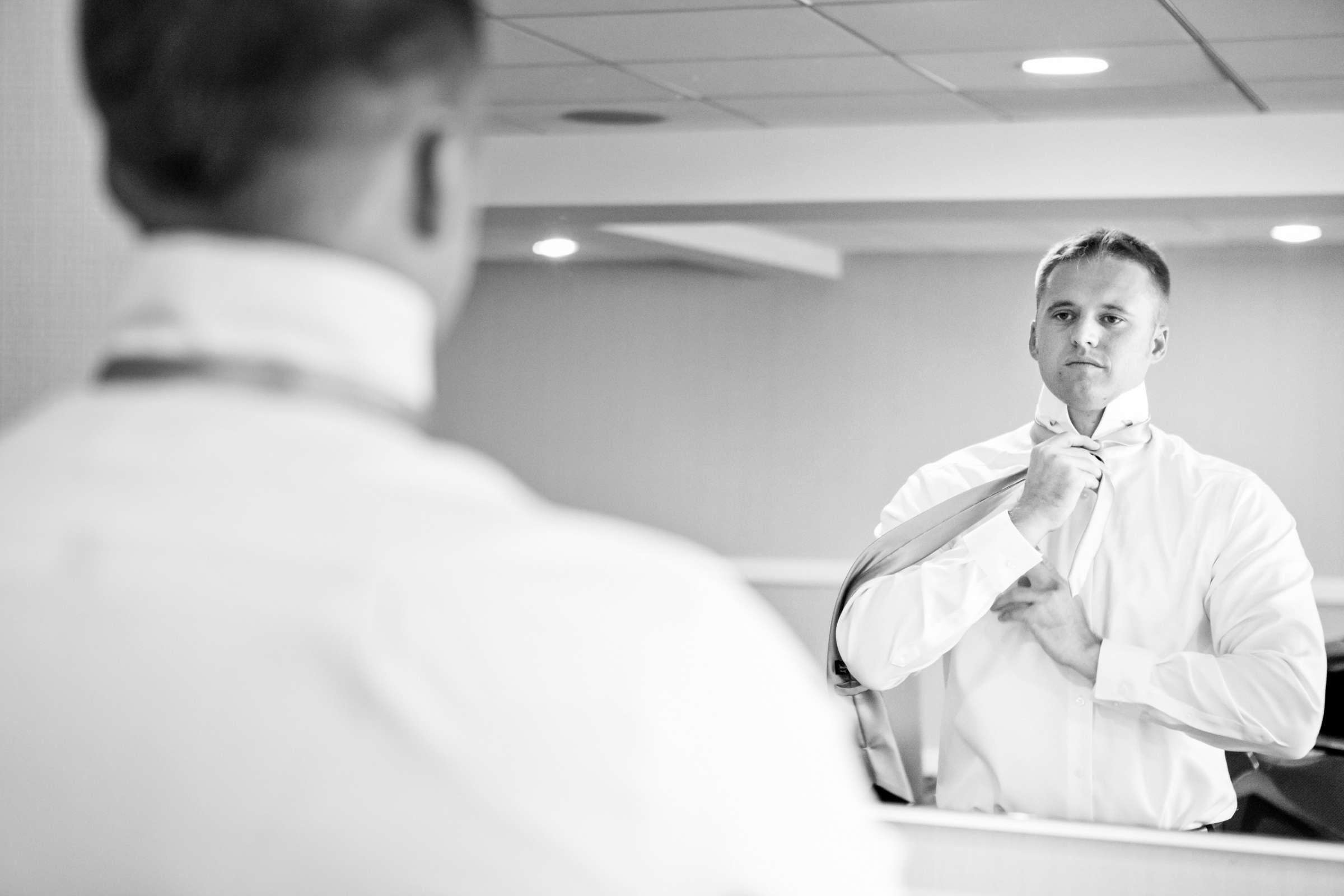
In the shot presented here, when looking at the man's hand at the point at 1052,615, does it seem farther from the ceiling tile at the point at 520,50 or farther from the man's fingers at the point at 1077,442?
the ceiling tile at the point at 520,50

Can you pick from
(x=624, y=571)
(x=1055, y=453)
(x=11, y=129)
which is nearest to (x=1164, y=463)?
(x=1055, y=453)

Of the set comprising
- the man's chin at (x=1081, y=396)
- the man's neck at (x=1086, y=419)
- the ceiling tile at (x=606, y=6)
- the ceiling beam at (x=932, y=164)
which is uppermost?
the ceiling tile at (x=606, y=6)

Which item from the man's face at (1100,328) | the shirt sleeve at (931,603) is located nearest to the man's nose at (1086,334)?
the man's face at (1100,328)

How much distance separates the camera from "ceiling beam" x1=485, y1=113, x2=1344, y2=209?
255 cm

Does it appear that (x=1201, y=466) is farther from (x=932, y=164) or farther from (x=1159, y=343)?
(x=932, y=164)

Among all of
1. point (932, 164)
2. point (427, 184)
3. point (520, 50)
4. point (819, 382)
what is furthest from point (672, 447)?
point (427, 184)

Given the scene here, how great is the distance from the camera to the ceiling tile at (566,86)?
2553mm

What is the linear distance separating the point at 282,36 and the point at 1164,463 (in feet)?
4.93

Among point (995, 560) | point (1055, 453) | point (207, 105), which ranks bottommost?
point (995, 560)

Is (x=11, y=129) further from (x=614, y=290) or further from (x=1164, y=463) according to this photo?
(x=614, y=290)

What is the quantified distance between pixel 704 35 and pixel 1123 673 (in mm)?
1348

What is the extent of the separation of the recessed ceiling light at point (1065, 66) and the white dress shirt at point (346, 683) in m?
2.38

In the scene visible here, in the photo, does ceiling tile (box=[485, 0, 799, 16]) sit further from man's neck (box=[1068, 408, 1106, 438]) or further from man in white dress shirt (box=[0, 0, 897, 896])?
man in white dress shirt (box=[0, 0, 897, 896])

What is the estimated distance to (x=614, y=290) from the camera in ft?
10.1
